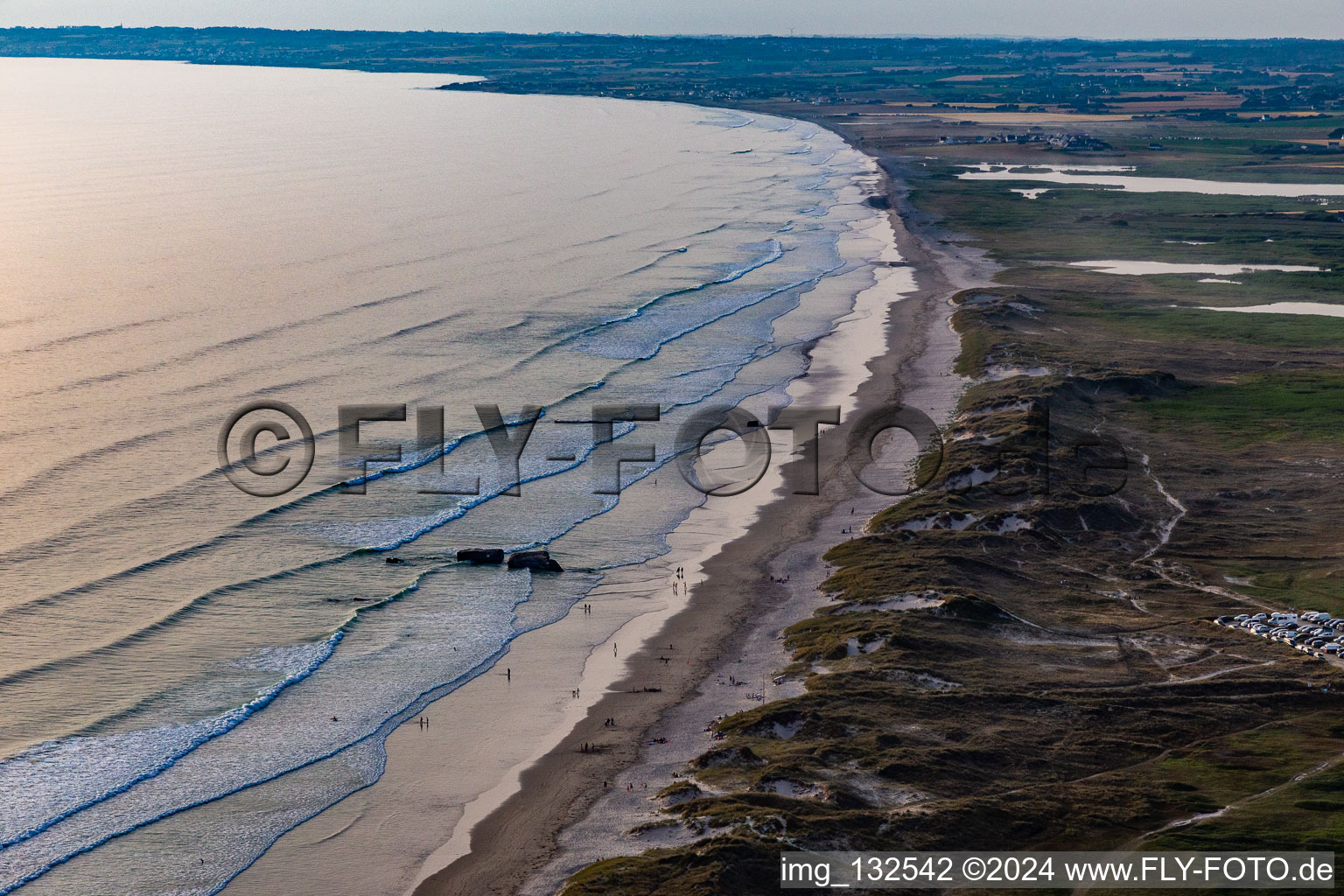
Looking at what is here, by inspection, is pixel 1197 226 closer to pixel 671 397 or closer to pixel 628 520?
pixel 671 397

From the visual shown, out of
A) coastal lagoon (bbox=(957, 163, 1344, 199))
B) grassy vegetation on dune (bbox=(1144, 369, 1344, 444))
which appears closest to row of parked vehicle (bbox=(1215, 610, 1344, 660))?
grassy vegetation on dune (bbox=(1144, 369, 1344, 444))

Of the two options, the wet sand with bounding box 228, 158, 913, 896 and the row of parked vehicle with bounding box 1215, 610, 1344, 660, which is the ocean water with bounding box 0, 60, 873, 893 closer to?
the wet sand with bounding box 228, 158, 913, 896

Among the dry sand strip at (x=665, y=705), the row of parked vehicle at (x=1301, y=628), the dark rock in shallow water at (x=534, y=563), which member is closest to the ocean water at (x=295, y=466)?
the dark rock in shallow water at (x=534, y=563)

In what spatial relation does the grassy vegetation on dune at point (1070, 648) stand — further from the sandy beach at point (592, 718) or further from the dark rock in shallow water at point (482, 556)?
the dark rock in shallow water at point (482, 556)

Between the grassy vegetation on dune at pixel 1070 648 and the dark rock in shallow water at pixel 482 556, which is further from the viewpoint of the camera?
the dark rock in shallow water at pixel 482 556

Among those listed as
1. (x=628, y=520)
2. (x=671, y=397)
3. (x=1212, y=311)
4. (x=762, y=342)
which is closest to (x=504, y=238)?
(x=762, y=342)

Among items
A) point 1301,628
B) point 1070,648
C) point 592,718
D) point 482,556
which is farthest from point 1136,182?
point 592,718
